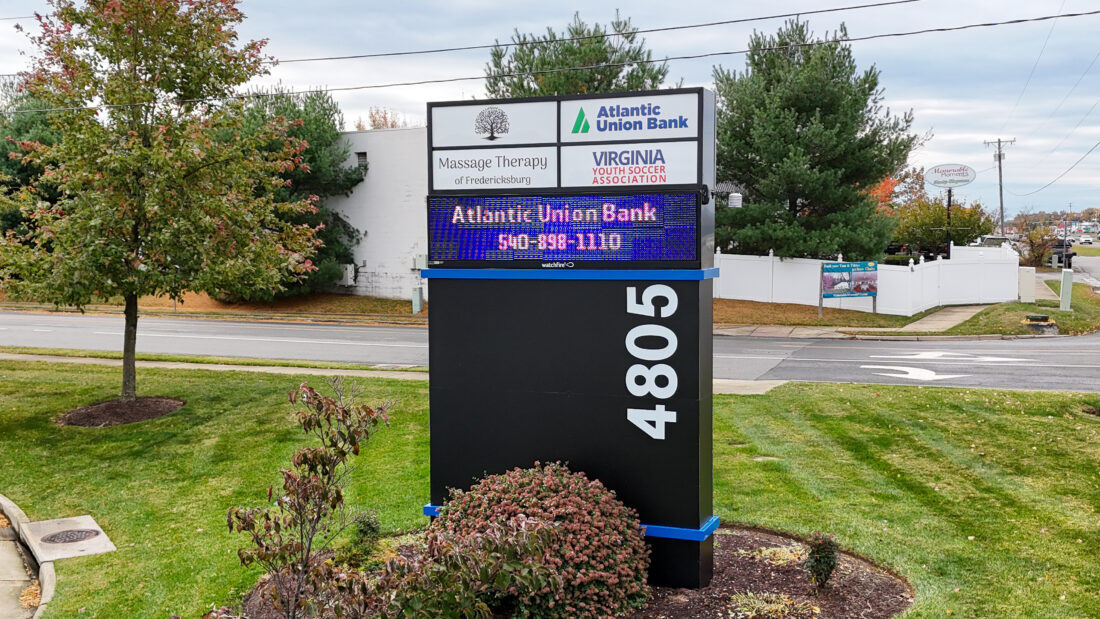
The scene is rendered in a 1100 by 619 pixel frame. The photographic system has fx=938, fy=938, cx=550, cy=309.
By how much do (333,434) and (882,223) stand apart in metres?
31.7

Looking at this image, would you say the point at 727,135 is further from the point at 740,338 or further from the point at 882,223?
the point at 740,338

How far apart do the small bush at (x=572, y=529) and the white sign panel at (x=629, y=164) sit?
2.38 meters

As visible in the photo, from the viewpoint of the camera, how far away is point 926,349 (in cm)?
2506

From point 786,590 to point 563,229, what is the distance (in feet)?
11.4

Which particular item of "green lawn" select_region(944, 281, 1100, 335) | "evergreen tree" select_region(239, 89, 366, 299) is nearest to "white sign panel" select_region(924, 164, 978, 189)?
"green lawn" select_region(944, 281, 1100, 335)

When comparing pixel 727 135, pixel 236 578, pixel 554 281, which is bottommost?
pixel 236 578

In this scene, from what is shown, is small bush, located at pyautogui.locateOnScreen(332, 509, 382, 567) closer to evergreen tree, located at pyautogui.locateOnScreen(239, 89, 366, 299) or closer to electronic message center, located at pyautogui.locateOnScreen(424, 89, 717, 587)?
electronic message center, located at pyautogui.locateOnScreen(424, 89, 717, 587)

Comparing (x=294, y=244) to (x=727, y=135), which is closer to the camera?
(x=294, y=244)

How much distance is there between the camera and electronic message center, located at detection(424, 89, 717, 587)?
7.55 metres

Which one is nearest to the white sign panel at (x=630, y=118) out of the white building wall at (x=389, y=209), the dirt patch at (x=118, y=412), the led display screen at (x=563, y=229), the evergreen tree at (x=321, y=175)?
the led display screen at (x=563, y=229)

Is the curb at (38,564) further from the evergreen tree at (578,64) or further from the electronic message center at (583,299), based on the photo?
the evergreen tree at (578,64)

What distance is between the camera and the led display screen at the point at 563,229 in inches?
297

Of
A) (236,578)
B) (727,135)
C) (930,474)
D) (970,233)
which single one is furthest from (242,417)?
(970,233)

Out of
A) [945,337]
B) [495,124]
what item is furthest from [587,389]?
[945,337]
